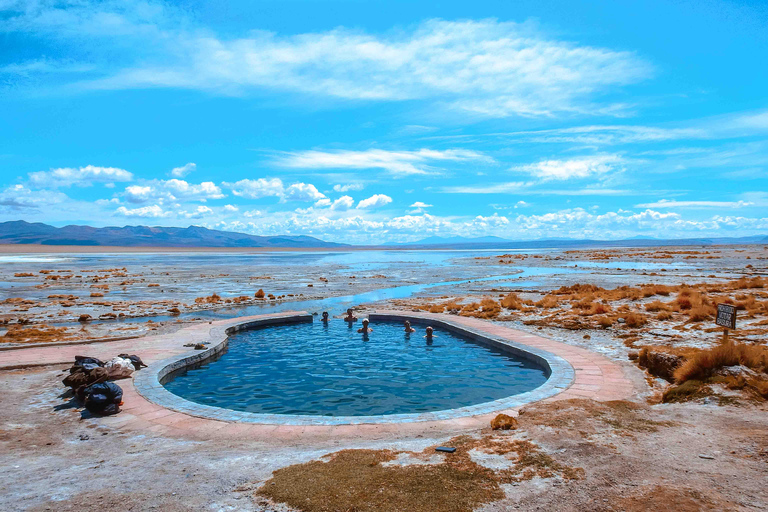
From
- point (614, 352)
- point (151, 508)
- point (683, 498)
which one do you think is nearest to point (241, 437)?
point (151, 508)

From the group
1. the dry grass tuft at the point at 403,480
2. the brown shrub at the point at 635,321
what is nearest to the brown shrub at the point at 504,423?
the dry grass tuft at the point at 403,480

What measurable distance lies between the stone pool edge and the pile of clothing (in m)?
0.36

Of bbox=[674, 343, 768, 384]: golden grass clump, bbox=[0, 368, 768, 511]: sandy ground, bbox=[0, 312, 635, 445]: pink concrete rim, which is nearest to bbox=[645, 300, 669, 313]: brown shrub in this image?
bbox=[0, 312, 635, 445]: pink concrete rim

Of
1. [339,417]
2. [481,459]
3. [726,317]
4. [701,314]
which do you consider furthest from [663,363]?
[701,314]

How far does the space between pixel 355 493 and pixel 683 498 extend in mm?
3060

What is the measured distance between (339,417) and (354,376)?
4086mm

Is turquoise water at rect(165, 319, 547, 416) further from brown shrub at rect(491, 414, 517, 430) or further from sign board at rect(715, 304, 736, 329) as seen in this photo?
sign board at rect(715, 304, 736, 329)

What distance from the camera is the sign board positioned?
9.06m

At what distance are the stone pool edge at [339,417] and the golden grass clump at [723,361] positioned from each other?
6.95 feet

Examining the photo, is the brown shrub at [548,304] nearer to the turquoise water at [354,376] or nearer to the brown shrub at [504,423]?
the turquoise water at [354,376]

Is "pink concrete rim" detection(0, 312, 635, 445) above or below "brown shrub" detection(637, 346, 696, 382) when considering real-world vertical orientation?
below

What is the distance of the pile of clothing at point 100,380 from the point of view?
312 inches

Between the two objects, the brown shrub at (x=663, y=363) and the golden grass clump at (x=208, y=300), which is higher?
the brown shrub at (x=663, y=363)

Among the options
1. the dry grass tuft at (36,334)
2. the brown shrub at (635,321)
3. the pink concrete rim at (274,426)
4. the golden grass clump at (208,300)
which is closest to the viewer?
the pink concrete rim at (274,426)
